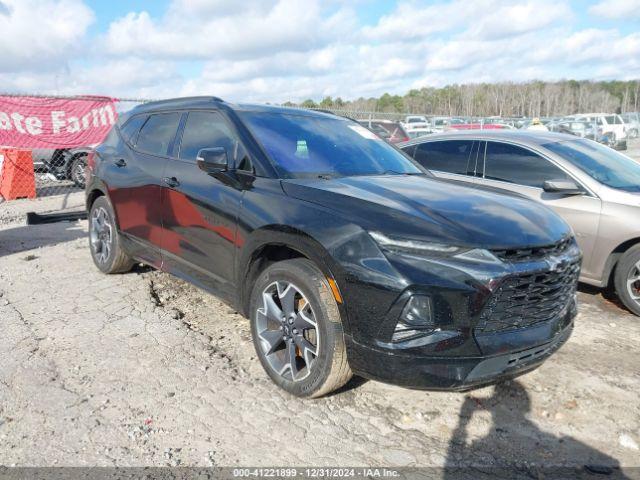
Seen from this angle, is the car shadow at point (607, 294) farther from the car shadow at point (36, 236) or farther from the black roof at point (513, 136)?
the car shadow at point (36, 236)

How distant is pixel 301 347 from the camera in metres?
3.05

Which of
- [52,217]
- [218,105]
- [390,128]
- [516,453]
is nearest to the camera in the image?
[516,453]

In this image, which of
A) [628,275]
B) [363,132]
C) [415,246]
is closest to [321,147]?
[363,132]

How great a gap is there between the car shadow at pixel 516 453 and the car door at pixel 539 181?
94.9 inches

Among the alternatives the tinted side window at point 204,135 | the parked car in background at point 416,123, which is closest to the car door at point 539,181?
the tinted side window at point 204,135

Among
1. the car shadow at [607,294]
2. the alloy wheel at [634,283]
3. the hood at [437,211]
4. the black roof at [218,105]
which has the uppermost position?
the black roof at [218,105]

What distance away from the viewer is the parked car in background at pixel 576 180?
4.67 metres

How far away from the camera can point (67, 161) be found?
12.0 metres

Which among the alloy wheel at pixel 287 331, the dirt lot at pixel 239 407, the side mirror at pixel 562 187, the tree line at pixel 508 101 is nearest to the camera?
the dirt lot at pixel 239 407

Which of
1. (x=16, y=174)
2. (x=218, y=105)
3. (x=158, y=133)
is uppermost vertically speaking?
(x=218, y=105)

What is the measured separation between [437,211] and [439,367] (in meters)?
0.86

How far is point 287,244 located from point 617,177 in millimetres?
3794

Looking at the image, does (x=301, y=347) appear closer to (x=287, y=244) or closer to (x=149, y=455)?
(x=287, y=244)

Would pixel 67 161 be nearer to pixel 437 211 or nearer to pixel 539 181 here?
pixel 539 181
